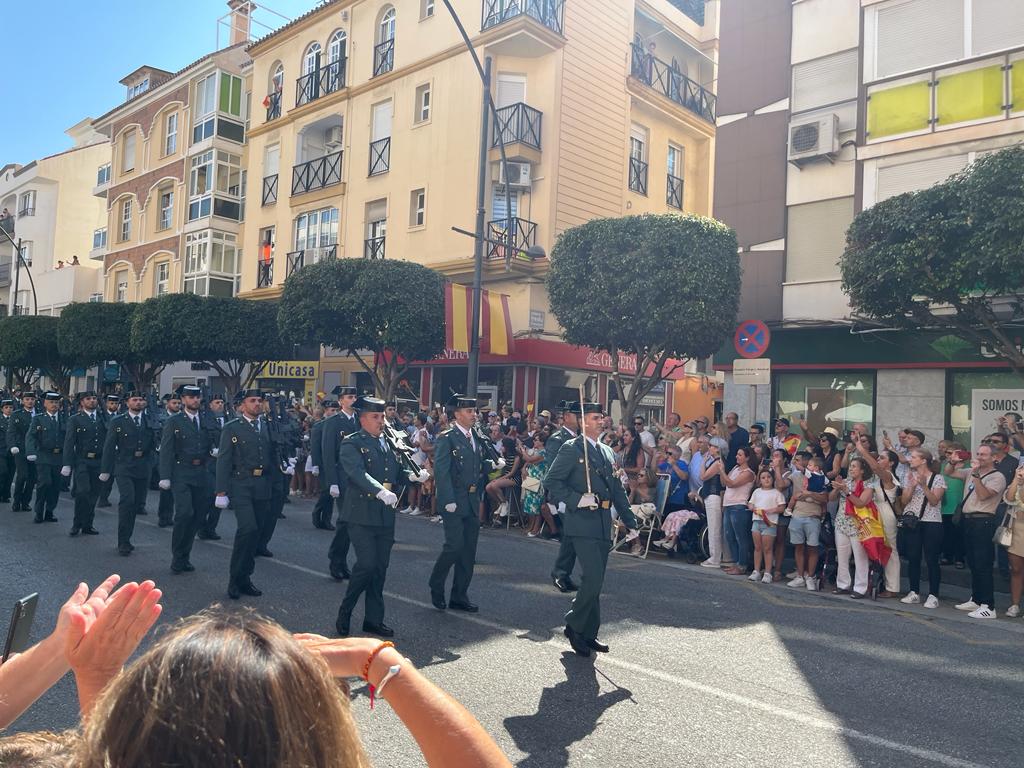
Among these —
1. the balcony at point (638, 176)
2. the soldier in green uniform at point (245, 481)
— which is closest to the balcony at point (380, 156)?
the balcony at point (638, 176)

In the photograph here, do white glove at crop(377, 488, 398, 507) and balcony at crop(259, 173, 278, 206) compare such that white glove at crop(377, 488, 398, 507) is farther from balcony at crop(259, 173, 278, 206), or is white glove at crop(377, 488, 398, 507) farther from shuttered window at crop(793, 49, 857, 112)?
balcony at crop(259, 173, 278, 206)

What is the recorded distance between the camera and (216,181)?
1359 inches

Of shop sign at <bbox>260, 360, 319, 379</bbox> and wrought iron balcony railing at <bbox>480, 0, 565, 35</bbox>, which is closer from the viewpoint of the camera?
wrought iron balcony railing at <bbox>480, 0, 565, 35</bbox>

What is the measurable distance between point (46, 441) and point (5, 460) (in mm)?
2672

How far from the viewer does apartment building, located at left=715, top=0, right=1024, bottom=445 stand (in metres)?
15.4

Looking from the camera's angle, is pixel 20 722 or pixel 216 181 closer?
pixel 20 722

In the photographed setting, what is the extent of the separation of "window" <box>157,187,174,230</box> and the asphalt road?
2968 centimetres

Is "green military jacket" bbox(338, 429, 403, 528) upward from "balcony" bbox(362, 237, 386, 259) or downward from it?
downward

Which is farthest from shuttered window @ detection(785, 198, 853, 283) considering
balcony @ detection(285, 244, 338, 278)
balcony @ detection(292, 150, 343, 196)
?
balcony @ detection(292, 150, 343, 196)

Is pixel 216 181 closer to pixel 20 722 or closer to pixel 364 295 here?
pixel 364 295

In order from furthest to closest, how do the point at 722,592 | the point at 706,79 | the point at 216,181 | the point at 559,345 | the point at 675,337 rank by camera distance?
the point at 216,181
the point at 706,79
the point at 559,345
the point at 675,337
the point at 722,592

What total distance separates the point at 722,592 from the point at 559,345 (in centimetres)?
1489

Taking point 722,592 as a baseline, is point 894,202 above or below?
above

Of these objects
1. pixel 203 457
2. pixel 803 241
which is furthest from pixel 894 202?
pixel 203 457
